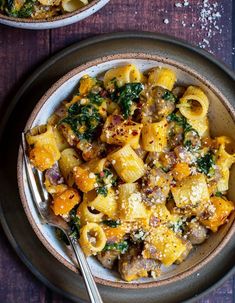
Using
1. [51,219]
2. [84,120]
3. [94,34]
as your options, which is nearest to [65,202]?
[51,219]

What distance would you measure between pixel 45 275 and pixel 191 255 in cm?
68

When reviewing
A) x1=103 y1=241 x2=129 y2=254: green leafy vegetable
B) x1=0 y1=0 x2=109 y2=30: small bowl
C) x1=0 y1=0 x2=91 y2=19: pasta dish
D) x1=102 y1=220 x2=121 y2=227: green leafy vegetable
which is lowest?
x1=103 y1=241 x2=129 y2=254: green leafy vegetable

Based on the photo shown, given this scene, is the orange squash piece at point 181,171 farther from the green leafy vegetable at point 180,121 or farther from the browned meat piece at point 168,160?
the green leafy vegetable at point 180,121

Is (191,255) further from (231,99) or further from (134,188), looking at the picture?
(231,99)

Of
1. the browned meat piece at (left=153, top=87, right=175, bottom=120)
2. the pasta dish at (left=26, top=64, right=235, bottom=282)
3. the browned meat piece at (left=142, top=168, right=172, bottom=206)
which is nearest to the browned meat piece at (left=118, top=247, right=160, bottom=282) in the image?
the pasta dish at (left=26, top=64, right=235, bottom=282)

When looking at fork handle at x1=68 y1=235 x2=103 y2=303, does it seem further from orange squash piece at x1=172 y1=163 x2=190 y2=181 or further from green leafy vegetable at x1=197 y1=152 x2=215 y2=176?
green leafy vegetable at x1=197 y1=152 x2=215 y2=176

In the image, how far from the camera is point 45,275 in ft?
8.70

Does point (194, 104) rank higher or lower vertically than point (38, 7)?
lower

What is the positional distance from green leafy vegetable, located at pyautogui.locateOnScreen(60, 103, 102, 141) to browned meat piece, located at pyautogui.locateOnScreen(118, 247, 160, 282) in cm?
53

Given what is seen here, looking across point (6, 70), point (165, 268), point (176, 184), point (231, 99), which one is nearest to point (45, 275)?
point (165, 268)

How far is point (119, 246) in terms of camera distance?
2.47m

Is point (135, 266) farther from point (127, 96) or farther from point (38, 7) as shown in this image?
point (38, 7)

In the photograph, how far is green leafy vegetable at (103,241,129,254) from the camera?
96.7 inches

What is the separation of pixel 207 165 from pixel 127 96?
449mm
